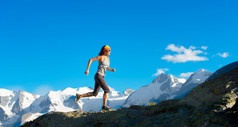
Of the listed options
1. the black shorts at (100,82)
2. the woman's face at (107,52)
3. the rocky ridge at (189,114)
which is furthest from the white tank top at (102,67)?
the rocky ridge at (189,114)

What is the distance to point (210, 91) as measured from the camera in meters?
7.00

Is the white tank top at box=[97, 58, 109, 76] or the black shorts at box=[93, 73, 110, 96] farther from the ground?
the white tank top at box=[97, 58, 109, 76]

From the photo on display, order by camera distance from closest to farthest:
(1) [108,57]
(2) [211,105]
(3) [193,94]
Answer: (2) [211,105] → (3) [193,94] → (1) [108,57]

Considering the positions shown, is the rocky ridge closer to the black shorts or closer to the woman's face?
the black shorts

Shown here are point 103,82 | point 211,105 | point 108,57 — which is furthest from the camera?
point 108,57

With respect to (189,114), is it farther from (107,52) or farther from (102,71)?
(107,52)

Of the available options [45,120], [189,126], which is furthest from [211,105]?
[45,120]

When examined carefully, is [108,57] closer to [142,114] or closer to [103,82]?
[103,82]

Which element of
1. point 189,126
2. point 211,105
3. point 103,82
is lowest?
point 189,126

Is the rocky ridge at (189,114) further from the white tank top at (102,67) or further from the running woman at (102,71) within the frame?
the white tank top at (102,67)

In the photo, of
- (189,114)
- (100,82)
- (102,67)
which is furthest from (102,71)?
(189,114)

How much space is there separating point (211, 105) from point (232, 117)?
78cm

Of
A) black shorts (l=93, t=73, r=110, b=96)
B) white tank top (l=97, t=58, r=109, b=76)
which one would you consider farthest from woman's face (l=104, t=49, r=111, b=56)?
black shorts (l=93, t=73, r=110, b=96)

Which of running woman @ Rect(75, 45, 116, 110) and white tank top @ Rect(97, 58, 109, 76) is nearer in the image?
running woman @ Rect(75, 45, 116, 110)
